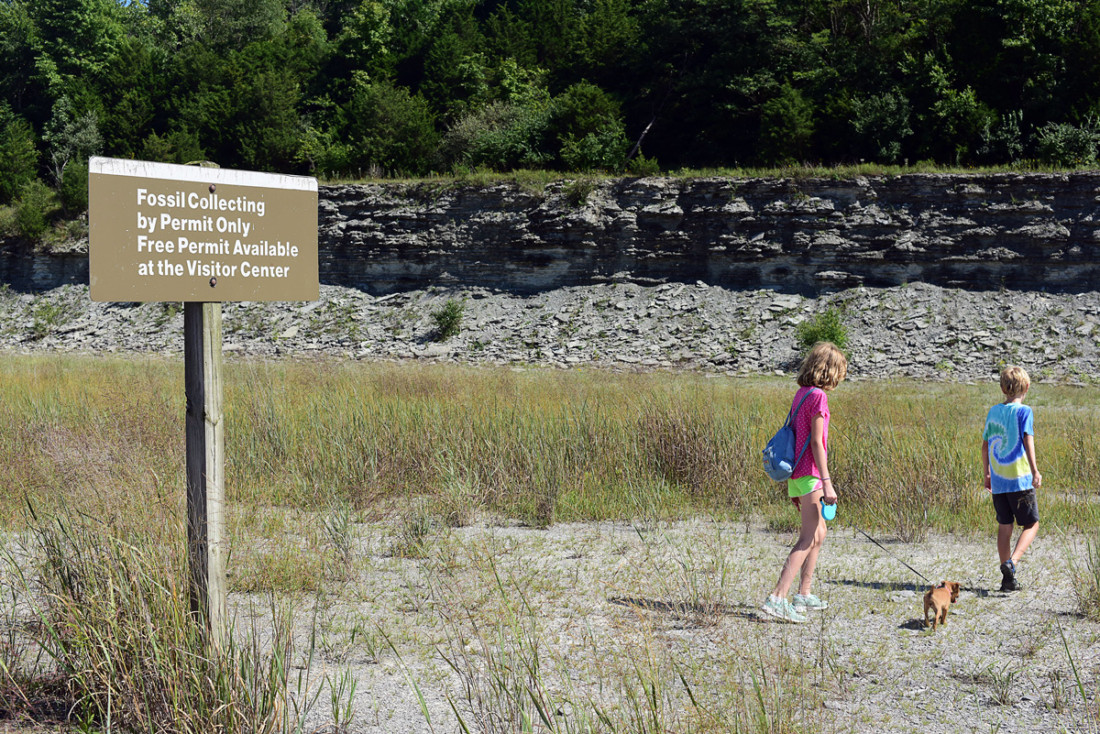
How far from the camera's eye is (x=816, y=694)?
4.11m

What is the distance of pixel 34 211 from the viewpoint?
36.8m

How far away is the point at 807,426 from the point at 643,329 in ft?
71.6

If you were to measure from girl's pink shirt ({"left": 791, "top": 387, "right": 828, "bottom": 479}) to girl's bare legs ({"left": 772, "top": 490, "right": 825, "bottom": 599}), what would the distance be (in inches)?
5.6

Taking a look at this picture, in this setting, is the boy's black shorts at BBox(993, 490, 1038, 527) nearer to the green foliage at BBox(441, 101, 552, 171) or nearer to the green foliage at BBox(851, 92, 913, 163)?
the green foliage at BBox(851, 92, 913, 163)

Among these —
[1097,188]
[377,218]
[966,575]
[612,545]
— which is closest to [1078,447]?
[966,575]

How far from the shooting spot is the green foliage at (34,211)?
36.7m

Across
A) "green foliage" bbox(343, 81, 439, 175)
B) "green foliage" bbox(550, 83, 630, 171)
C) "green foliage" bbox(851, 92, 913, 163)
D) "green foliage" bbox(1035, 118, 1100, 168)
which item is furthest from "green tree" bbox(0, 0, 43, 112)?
"green foliage" bbox(1035, 118, 1100, 168)

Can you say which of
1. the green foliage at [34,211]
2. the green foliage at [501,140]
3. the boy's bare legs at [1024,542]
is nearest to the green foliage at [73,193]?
the green foliage at [34,211]

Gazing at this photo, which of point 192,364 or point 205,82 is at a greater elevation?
point 205,82

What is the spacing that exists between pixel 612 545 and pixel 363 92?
46613 mm

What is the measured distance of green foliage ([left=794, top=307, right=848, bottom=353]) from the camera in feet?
78.4

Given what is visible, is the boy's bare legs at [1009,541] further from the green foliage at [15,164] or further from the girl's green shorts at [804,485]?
the green foliage at [15,164]

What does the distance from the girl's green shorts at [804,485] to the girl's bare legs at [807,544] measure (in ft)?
0.09

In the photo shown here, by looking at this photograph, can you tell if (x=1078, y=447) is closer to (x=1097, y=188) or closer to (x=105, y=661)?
(x=105, y=661)
